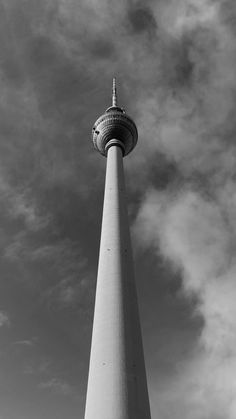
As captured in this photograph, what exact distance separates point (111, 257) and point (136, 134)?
38.9m

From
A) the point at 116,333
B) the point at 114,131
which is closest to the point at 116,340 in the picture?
the point at 116,333

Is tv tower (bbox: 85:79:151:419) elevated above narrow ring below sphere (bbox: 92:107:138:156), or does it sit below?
below

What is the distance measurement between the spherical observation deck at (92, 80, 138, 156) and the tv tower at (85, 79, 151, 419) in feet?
56.0

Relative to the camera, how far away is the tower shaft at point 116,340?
3538cm

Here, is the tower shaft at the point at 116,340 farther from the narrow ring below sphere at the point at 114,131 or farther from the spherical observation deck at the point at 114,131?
the narrow ring below sphere at the point at 114,131

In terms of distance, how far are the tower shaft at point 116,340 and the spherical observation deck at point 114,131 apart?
26.1 meters

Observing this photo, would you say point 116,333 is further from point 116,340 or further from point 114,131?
point 114,131

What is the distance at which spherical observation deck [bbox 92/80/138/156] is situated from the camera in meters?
78.3

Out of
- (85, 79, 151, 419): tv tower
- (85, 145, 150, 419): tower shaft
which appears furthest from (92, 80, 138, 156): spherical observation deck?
(85, 145, 150, 419): tower shaft

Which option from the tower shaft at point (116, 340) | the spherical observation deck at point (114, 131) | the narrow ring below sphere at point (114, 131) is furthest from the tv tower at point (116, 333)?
the narrow ring below sphere at point (114, 131)

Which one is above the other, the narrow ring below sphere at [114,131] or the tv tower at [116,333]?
the narrow ring below sphere at [114,131]

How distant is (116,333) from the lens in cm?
4047

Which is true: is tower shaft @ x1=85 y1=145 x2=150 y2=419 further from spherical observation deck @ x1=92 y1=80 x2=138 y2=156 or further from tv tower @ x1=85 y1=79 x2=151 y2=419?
spherical observation deck @ x1=92 y1=80 x2=138 y2=156

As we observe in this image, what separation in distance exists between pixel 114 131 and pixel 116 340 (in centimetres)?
4840
